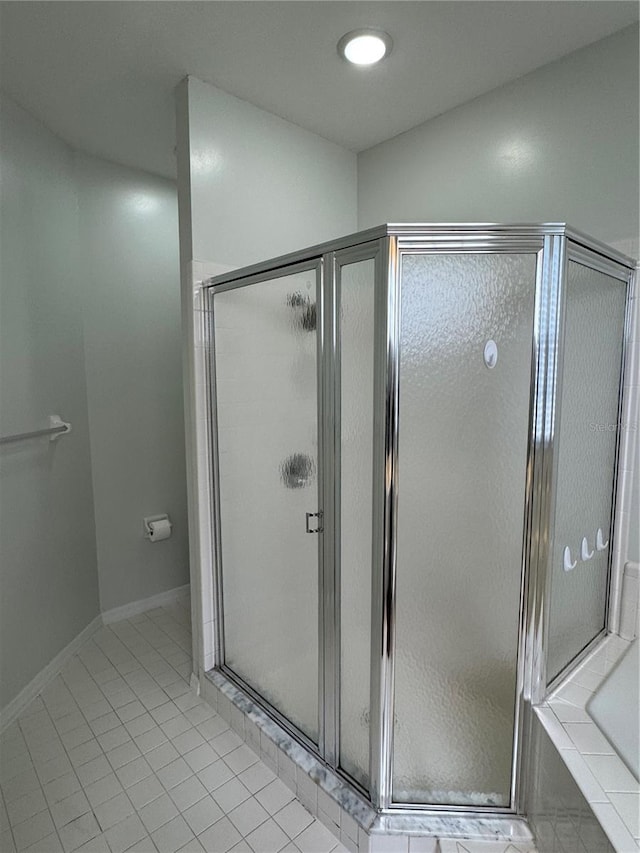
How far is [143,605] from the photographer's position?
2818mm

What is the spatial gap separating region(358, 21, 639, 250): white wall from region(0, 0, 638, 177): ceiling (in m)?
0.07

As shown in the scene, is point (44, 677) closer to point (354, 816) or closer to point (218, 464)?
point (218, 464)

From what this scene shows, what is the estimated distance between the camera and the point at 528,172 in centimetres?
178

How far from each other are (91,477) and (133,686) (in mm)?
1053

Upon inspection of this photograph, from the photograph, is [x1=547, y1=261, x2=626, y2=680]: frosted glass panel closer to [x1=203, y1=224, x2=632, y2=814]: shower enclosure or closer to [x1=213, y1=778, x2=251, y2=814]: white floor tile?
[x1=203, y1=224, x2=632, y2=814]: shower enclosure

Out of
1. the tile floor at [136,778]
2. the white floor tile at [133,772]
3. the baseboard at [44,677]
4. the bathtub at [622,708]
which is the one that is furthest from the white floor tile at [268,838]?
the baseboard at [44,677]

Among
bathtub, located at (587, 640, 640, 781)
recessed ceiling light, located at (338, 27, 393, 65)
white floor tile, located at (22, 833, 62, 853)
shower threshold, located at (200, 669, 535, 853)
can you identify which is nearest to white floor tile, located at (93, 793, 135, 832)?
white floor tile, located at (22, 833, 62, 853)

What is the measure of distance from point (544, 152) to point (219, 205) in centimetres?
122

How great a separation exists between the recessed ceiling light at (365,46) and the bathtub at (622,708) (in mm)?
2151

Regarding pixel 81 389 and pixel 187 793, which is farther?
pixel 81 389

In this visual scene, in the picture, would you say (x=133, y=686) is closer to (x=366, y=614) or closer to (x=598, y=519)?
(x=366, y=614)

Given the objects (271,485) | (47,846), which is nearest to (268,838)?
(47,846)

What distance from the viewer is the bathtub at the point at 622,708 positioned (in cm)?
126

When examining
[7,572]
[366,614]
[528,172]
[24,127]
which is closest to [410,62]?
[528,172]
